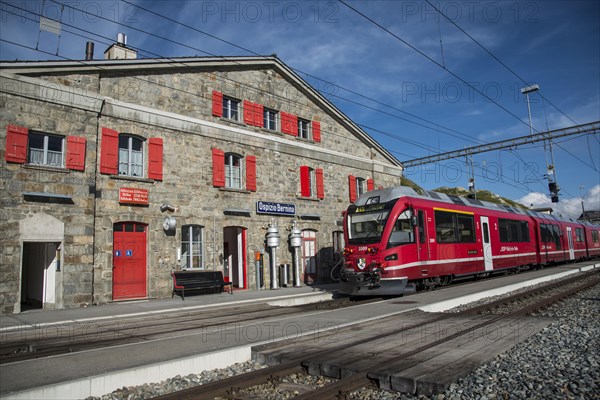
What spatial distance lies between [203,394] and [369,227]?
9406 millimetres

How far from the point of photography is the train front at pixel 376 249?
12.5m

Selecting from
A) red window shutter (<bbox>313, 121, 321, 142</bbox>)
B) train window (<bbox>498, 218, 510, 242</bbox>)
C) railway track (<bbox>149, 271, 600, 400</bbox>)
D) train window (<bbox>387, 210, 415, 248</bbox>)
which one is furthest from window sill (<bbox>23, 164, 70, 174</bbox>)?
train window (<bbox>498, 218, 510, 242</bbox>)

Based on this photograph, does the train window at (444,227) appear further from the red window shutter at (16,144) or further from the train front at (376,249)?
the red window shutter at (16,144)

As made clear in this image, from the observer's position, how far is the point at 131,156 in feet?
47.8

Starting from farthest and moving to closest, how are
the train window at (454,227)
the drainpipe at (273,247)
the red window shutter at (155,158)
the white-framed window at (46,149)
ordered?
the drainpipe at (273,247) < the red window shutter at (155,158) < the train window at (454,227) < the white-framed window at (46,149)

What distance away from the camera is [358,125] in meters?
23.6

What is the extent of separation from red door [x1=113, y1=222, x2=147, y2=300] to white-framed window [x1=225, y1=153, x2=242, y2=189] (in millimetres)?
4186

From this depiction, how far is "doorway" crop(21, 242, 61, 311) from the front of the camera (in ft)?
41.0

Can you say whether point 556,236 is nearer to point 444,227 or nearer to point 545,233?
point 545,233

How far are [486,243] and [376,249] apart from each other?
6.80 metres

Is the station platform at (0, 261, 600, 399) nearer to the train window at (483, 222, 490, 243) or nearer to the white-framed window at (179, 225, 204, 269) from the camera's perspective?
the white-framed window at (179, 225, 204, 269)

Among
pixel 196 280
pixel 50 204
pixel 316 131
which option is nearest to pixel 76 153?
pixel 50 204

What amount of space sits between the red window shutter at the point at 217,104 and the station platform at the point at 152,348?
7832mm

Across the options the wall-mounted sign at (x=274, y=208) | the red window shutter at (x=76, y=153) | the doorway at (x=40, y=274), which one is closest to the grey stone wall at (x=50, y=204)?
the red window shutter at (x=76, y=153)
